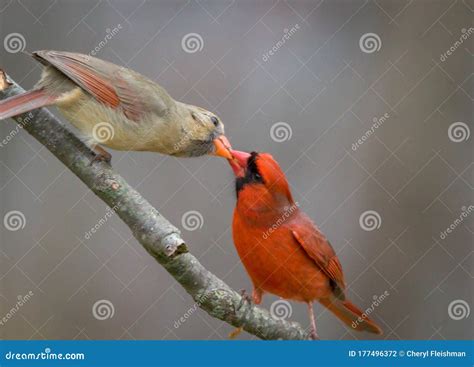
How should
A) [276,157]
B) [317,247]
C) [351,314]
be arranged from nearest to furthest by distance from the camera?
[317,247], [351,314], [276,157]

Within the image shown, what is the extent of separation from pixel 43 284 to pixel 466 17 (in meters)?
3.37

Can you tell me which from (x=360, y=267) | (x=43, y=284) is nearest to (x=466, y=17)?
(x=360, y=267)

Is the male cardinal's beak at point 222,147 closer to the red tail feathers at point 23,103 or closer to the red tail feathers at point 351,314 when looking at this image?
the red tail feathers at point 23,103

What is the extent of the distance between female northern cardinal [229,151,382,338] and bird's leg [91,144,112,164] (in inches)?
26.4

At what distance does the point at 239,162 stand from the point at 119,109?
0.68 m

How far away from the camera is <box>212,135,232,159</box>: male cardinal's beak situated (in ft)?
13.2

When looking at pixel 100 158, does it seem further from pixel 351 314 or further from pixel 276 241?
pixel 351 314

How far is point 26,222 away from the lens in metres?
5.13

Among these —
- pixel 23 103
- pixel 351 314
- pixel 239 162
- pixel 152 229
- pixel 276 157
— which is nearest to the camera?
pixel 152 229

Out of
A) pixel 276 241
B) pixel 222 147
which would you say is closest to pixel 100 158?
pixel 222 147

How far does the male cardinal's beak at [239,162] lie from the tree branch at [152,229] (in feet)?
2.21

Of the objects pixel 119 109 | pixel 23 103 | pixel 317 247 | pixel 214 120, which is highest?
pixel 214 120

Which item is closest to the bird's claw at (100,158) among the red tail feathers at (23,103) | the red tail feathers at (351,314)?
the red tail feathers at (23,103)

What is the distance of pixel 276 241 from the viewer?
420 centimetres
